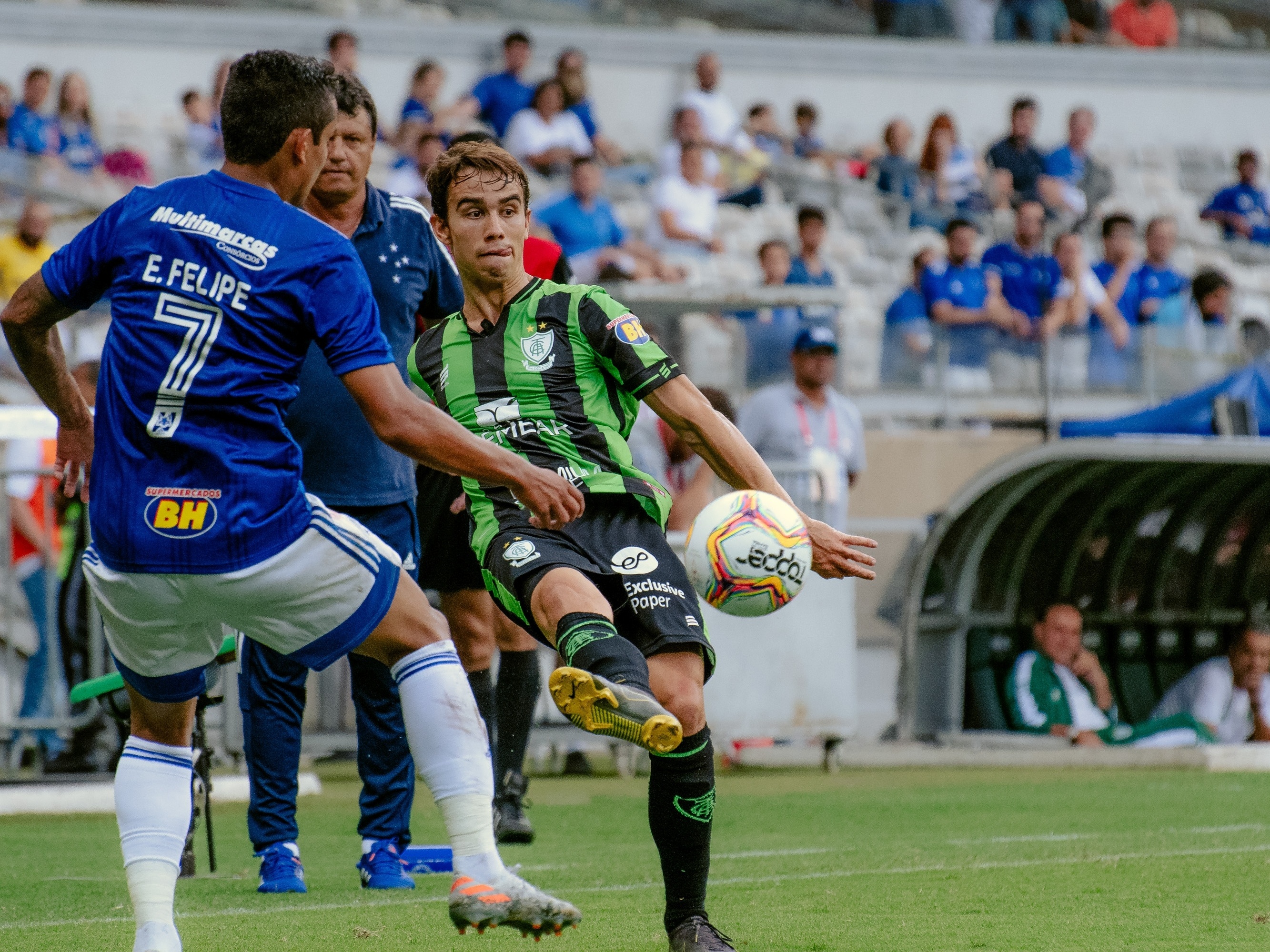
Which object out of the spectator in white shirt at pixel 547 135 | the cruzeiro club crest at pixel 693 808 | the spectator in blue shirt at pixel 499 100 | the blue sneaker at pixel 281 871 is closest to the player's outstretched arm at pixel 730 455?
the cruzeiro club crest at pixel 693 808

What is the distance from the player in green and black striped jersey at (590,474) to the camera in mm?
4695

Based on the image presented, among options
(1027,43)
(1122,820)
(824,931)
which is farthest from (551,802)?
(1027,43)

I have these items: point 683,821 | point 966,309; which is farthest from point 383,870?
point 966,309

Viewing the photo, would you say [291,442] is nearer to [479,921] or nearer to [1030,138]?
[479,921]

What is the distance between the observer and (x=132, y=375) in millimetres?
4145

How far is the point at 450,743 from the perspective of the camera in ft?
13.8

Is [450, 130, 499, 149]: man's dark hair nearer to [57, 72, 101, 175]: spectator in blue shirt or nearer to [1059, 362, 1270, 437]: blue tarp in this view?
[1059, 362, 1270, 437]: blue tarp

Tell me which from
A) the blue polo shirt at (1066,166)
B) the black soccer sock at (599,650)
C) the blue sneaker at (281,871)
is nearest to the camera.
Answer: the black soccer sock at (599,650)

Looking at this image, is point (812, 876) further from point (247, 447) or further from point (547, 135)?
point (547, 135)

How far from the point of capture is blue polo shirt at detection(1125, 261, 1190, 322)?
15.4 metres

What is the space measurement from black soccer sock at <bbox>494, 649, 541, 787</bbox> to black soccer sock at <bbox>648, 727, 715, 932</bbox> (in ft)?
7.87

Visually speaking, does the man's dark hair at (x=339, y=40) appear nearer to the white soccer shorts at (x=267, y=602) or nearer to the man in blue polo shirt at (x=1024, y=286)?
the man in blue polo shirt at (x=1024, y=286)

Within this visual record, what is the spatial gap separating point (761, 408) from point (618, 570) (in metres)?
6.34

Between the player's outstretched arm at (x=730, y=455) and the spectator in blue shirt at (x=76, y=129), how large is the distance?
11308mm
